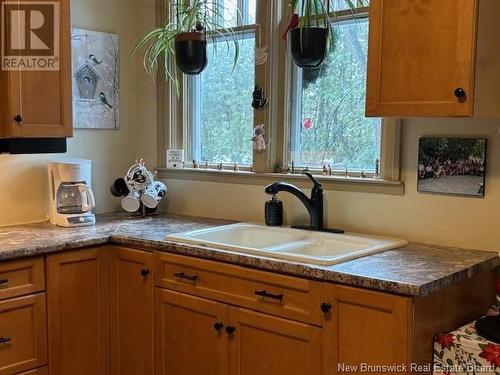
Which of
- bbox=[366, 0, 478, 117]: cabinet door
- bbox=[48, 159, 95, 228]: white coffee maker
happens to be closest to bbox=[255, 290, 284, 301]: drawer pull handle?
bbox=[366, 0, 478, 117]: cabinet door

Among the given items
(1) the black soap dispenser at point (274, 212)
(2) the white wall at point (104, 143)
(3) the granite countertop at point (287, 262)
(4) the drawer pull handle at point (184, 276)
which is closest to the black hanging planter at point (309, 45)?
(1) the black soap dispenser at point (274, 212)

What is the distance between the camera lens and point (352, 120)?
9.18 ft

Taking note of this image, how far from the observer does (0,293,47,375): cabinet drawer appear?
249cm

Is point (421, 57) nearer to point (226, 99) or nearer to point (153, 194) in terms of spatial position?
point (226, 99)

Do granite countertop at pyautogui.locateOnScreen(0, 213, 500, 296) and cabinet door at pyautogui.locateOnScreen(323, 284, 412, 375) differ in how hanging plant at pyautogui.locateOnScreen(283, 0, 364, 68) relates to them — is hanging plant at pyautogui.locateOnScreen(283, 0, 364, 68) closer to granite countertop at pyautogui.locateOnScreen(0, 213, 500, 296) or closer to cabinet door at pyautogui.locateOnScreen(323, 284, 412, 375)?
granite countertop at pyautogui.locateOnScreen(0, 213, 500, 296)

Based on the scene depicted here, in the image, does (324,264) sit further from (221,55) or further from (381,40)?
(221,55)

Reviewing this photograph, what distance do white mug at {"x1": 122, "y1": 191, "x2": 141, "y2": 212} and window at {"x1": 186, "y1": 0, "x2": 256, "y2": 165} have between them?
415mm

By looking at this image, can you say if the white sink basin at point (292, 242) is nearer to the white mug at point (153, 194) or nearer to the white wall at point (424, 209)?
the white wall at point (424, 209)

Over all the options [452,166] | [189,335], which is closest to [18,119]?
[189,335]

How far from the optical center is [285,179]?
296cm

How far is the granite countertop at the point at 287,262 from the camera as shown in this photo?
198cm

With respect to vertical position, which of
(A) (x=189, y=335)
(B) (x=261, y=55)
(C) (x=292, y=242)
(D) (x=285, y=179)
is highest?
(B) (x=261, y=55)

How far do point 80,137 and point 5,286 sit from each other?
3.69 ft

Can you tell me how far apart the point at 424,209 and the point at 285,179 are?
2.35ft
